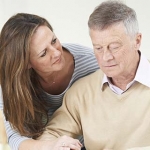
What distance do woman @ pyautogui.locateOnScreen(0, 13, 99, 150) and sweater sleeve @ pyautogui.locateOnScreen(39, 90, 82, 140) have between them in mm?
55

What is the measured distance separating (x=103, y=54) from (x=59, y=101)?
0.50 metres

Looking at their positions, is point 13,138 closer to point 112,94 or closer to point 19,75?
point 19,75

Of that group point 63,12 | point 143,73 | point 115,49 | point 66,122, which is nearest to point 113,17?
point 115,49

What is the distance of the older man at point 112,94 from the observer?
1.31m

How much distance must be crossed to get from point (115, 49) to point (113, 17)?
120 mm

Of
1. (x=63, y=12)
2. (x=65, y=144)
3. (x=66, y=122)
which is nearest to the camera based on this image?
(x=65, y=144)

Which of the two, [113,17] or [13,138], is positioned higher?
[113,17]

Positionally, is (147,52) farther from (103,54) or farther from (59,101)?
(103,54)

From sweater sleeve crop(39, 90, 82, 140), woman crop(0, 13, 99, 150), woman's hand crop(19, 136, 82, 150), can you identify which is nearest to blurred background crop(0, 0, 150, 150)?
woman crop(0, 13, 99, 150)

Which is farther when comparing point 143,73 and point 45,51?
point 45,51

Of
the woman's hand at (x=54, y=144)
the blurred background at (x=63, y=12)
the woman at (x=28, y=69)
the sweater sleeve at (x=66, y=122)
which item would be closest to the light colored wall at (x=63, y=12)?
the blurred background at (x=63, y=12)

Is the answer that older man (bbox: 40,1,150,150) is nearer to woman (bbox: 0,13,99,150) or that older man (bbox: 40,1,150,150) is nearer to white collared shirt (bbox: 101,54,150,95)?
white collared shirt (bbox: 101,54,150,95)

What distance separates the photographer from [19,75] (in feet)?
5.33

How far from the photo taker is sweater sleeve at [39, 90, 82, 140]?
1.58 meters
